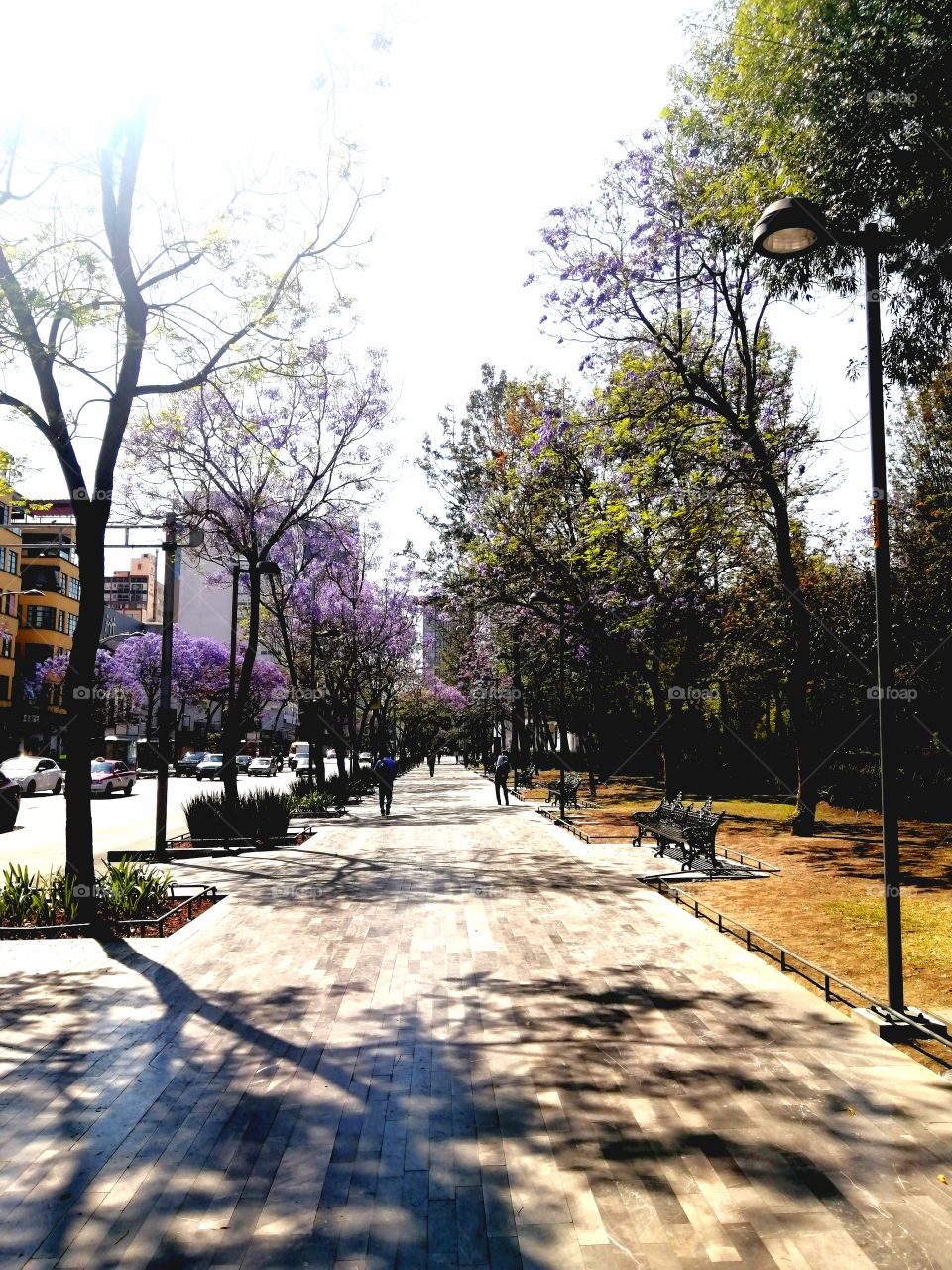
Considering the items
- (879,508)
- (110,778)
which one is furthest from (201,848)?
(110,778)

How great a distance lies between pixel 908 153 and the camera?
962 cm

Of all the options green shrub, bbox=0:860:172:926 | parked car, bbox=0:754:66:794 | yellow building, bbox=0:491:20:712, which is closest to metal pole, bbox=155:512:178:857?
green shrub, bbox=0:860:172:926

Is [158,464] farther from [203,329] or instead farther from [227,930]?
[227,930]

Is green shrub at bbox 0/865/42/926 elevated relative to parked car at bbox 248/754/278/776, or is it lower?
elevated

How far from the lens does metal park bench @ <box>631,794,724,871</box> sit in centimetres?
1324

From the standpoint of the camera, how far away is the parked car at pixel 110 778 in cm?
3506

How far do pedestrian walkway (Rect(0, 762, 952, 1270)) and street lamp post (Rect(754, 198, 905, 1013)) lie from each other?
2.48 feet

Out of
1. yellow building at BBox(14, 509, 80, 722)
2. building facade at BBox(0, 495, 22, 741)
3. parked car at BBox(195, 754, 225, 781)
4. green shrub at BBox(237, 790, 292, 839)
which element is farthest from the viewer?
yellow building at BBox(14, 509, 80, 722)

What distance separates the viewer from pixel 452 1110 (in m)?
4.93

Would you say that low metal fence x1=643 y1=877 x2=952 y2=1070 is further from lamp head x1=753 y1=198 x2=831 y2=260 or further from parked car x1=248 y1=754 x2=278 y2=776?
parked car x1=248 y1=754 x2=278 y2=776

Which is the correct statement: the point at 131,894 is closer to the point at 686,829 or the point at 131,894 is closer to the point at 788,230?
the point at 686,829

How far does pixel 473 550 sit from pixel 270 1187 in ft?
70.6

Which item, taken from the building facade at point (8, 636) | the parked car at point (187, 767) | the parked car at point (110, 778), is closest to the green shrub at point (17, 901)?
the parked car at point (110, 778)

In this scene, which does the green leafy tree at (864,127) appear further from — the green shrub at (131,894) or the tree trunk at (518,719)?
the tree trunk at (518,719)
